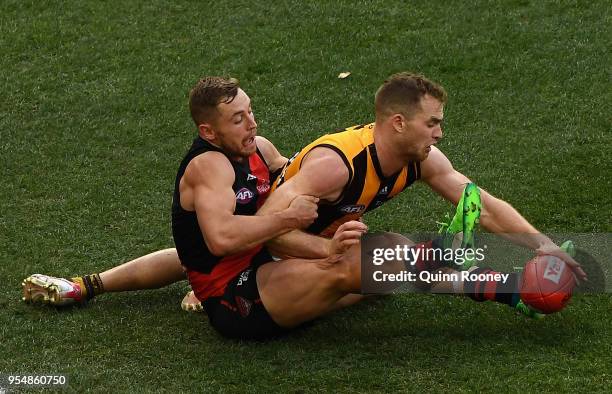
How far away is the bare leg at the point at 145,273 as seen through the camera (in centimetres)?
714

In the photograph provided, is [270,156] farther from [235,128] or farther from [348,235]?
[348,235]

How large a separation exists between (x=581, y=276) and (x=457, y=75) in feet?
11.3

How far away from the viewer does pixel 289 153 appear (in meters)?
8.91

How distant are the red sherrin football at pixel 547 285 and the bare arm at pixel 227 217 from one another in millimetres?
1198

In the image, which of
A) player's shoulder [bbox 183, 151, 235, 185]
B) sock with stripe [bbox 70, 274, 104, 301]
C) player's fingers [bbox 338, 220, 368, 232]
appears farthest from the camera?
sock with stripe [bbox 70, 274, 104, 301]

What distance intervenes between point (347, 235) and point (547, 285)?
1108 millimetres

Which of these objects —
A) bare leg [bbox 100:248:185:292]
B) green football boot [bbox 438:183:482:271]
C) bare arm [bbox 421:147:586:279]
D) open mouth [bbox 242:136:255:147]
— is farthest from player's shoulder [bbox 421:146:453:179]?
bare leg [bbox 100:248:185:292]

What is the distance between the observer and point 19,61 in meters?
10.4

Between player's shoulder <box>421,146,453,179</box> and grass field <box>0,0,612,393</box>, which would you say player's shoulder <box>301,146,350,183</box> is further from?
grass field <box>0,0,612,393</box>

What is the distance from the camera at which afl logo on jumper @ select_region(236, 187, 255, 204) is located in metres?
6.60

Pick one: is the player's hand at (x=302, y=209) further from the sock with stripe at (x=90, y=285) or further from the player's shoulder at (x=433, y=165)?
the sock with stripe at (x=90, y=285)

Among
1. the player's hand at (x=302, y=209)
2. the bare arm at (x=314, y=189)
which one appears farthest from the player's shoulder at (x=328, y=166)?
the player's hand at (x=302, y=209)

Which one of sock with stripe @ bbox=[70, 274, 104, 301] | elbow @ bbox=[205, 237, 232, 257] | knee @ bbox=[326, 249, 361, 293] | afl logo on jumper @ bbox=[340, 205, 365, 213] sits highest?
afl logo on jumper @ bbox=[340, 205, 365, 213]

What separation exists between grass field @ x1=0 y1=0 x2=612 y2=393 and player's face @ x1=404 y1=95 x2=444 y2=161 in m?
0.97
